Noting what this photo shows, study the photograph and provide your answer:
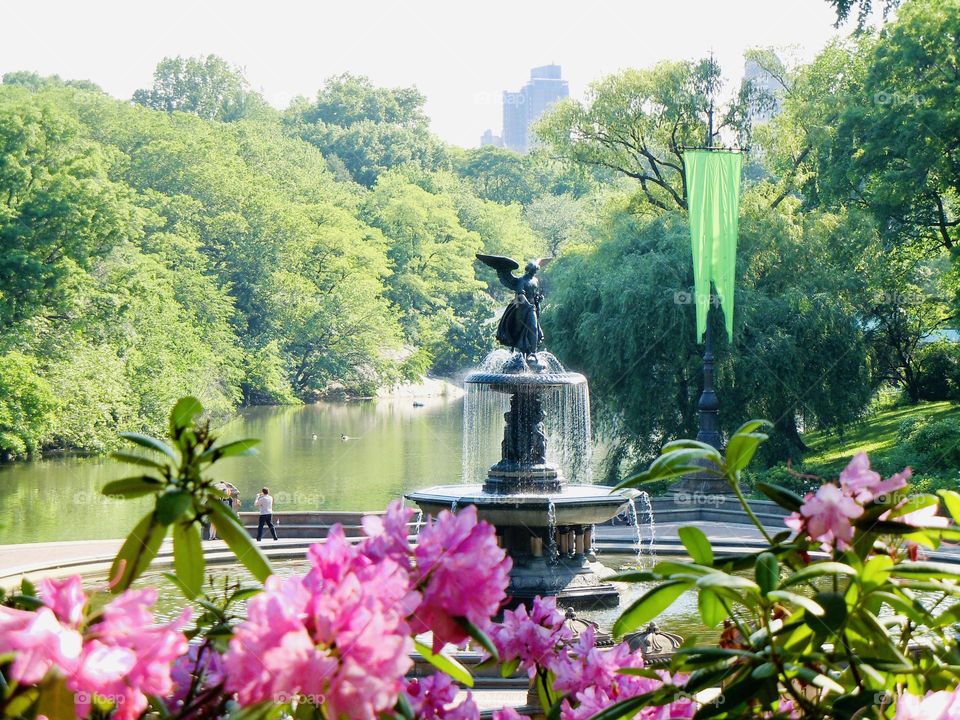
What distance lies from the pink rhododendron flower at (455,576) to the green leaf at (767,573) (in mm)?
550

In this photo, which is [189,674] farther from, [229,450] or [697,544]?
[697,544]

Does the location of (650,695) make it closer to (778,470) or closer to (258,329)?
(778,470)

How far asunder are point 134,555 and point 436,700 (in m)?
0.73

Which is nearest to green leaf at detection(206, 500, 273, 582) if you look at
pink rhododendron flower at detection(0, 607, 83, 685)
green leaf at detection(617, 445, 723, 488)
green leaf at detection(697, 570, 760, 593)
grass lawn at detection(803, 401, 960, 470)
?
pink rhododendron flower at detection(0, 607, 83, 685)

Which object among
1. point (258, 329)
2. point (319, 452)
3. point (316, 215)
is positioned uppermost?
point (316, 215)

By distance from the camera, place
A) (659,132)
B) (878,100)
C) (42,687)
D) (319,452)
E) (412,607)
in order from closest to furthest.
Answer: (42,687)
(412,607)
(878,100)
(659,132)
(319,452)

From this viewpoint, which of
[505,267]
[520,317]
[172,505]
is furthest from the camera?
[505,267]

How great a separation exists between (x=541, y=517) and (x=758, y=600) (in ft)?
42.0

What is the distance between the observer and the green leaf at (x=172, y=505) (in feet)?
6.89

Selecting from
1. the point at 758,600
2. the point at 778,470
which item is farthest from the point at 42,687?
the point at 778,470

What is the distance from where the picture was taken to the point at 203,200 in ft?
218

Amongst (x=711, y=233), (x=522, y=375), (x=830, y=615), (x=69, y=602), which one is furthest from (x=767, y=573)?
(x=711, y=233)

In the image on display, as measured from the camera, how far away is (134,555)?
89.1 inches

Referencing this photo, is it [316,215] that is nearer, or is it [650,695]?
[650,695]
